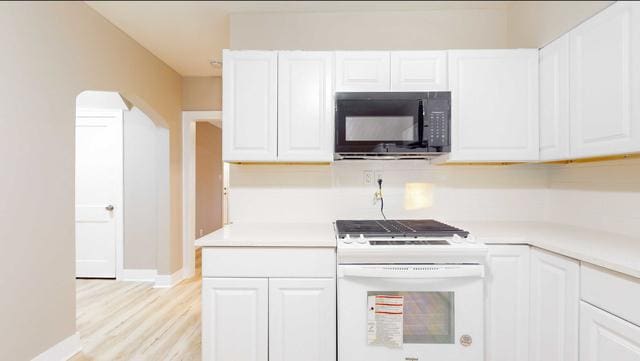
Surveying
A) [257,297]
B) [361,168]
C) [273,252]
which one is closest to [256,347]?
[257,297]

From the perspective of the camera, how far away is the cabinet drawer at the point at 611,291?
1.00 meters

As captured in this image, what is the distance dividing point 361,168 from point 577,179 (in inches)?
47.9

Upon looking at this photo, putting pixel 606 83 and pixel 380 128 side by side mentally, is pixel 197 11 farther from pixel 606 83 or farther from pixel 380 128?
pixel 606 83

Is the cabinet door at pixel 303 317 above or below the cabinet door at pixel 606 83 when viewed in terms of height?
below

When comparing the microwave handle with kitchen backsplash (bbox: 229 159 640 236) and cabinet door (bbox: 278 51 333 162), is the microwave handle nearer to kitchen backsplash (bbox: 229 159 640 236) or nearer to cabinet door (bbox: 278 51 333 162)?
kitchen backsplash (bbox: 229 159 640 236)

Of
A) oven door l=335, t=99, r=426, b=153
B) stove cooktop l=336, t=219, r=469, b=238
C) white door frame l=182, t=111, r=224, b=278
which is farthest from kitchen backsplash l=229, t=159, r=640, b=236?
white door frame l=182, t=111, r=224, b=278

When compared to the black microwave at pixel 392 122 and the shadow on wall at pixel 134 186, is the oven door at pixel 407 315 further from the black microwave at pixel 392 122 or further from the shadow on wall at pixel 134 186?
the shadow on wall at pixel 134 186

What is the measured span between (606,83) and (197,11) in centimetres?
228

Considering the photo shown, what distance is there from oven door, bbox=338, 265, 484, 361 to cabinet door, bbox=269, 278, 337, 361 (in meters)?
0.06

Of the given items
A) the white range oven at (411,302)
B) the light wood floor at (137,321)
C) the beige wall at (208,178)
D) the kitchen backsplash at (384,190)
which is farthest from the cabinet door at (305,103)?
the beige wall at (208,178)

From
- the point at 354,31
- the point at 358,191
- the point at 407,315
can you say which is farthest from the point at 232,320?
the point at 354,31

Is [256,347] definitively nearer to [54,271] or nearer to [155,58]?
[54,271]

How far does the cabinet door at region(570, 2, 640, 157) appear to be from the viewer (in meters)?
1.24

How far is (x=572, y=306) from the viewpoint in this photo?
1274 millimetres
